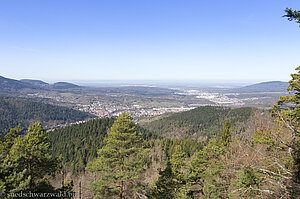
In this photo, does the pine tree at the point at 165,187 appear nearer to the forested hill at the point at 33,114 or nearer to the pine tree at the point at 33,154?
the pine tree at the point at 33,154

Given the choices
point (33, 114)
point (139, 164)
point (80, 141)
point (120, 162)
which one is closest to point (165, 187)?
point (139, 164)

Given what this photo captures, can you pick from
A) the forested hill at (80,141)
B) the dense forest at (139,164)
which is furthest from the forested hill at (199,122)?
the dense forest at (139,164)

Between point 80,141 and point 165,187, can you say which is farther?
point 80,141

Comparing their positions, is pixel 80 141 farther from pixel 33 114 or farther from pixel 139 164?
pixel 33 114

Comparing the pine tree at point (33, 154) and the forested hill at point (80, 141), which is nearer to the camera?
the pine tree at point (33, 154)

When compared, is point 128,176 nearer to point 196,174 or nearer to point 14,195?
point 14,195

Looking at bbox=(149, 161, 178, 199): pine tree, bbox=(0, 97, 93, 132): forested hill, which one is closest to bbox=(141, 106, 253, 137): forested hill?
bbox=(0, 97, 93, 132): forested hill

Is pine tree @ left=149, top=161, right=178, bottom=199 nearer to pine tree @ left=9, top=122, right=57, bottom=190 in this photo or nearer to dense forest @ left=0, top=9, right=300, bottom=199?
dense forest @ left=0, top=9, right=300, bottom=199
